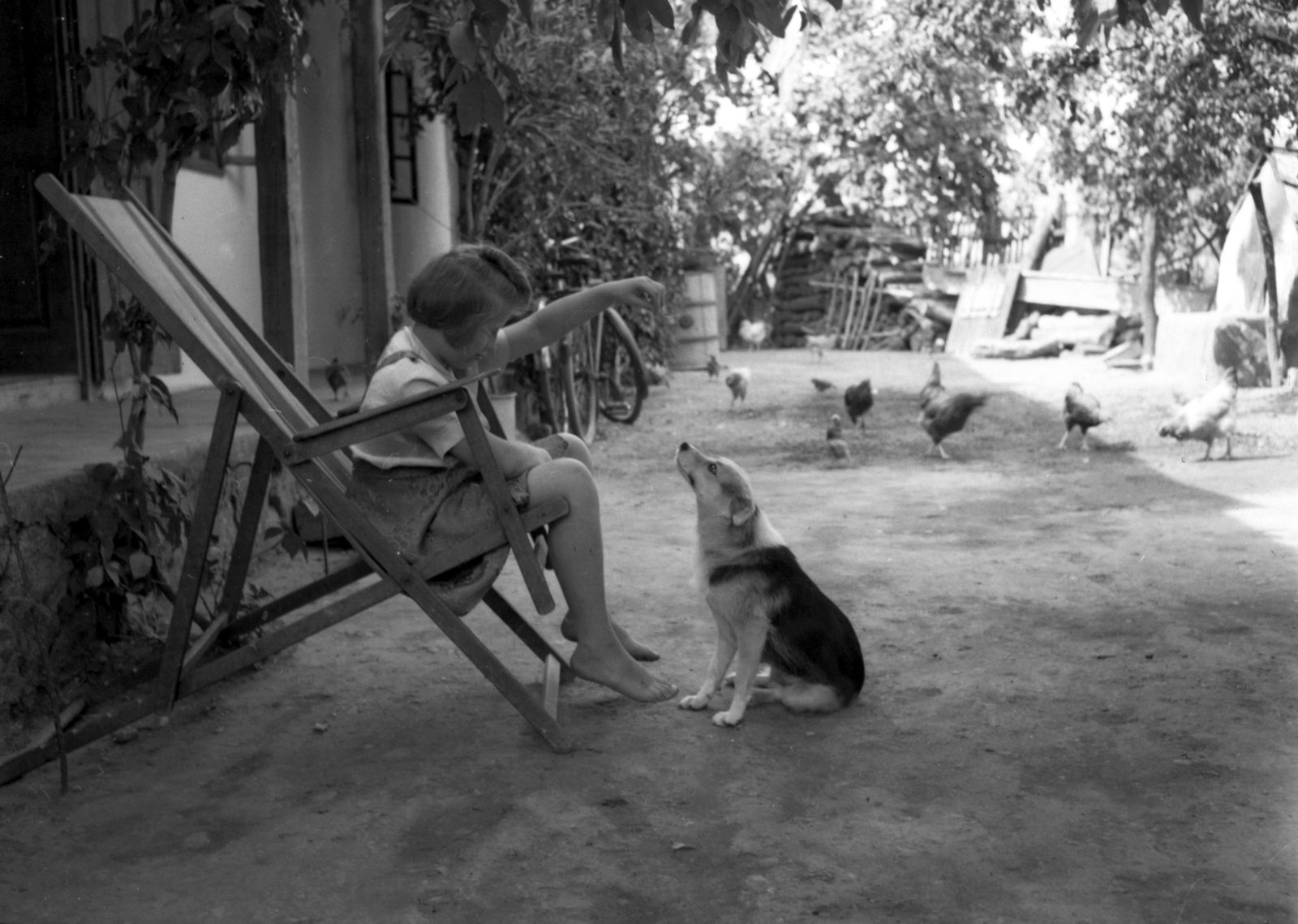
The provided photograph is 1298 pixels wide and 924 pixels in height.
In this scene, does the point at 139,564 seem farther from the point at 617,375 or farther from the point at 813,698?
the point at 617,375

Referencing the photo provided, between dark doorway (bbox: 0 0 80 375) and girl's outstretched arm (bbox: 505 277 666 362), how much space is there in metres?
3.13

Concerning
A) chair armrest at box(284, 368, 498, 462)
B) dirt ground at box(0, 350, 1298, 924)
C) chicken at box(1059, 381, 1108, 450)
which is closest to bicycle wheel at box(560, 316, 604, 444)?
chicken at box(1059, 381, 1108, 450)

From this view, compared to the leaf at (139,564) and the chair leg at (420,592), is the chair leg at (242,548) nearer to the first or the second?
the leaf at (139,564)

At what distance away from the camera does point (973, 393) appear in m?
8.40

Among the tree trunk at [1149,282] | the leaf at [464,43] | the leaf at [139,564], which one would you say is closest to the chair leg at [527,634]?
the leaf at [139,564]

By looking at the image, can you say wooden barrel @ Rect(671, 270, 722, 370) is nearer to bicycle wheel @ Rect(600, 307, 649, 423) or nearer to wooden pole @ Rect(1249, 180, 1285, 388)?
bicycle wheel @ Rect(600, 307, 649, 423)

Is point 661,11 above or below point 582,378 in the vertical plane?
above

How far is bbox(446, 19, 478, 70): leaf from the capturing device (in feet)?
8.60

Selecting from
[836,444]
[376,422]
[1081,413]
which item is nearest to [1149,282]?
[1081,413]

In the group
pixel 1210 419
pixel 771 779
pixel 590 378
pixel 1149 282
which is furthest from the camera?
pixel 1149 282

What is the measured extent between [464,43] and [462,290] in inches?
25.7

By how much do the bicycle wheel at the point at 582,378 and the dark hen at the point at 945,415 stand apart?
2174mm

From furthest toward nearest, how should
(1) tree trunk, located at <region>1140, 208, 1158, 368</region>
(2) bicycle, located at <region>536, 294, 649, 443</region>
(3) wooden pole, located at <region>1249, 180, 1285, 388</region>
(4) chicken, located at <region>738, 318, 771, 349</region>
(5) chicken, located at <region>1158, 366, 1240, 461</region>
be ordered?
(4) chicken, located at <region>738, 318, 771, 349</region> → (1) tree trunk, located at <region>1140, 208, 1158, 368</region> → (3) wooden pole, located at <region>1249, 180, 1285, 388</region> → (2) bicycle, located at <region>536, 294, 649, 443</region> → (5) chicken, located at <region>1158, 366, 1240, 461</region>

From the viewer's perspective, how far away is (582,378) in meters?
9.11
